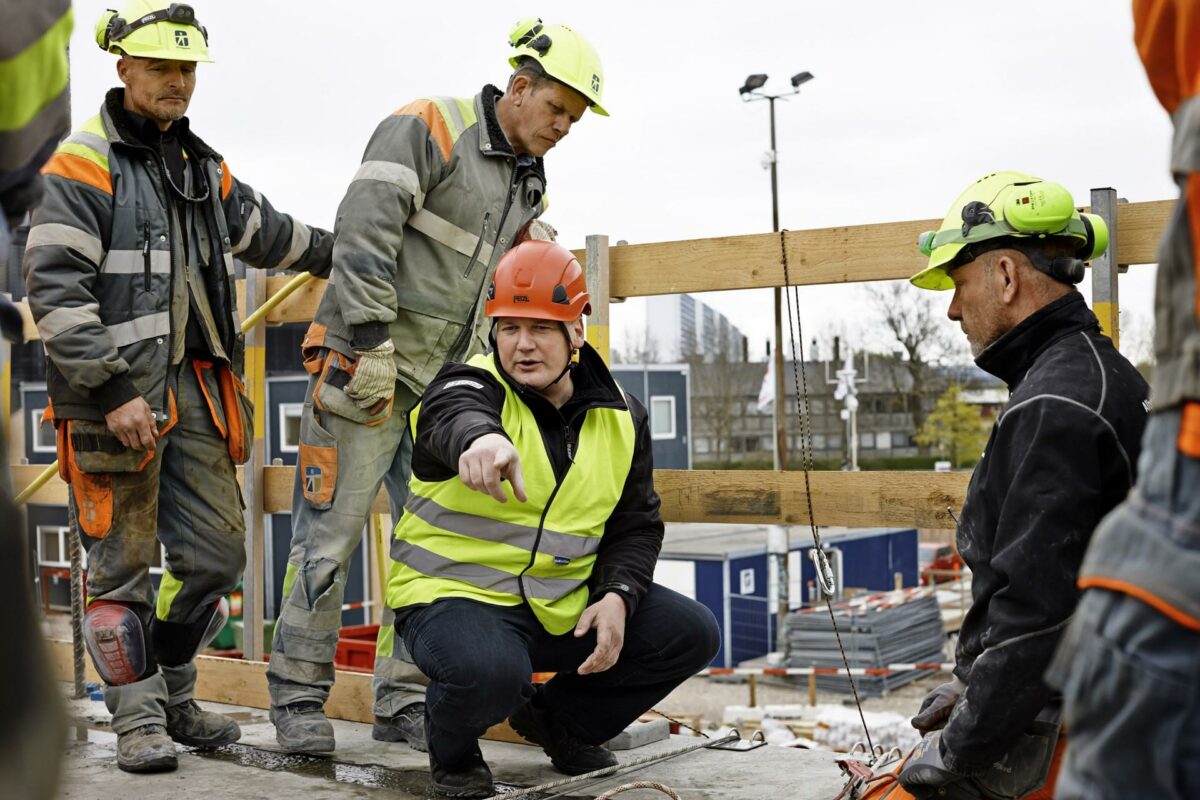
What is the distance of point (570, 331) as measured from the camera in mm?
3945

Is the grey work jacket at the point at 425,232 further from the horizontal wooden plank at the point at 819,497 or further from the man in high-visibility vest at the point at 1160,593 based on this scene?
the man in high-visibility vest at the point at 1160,593

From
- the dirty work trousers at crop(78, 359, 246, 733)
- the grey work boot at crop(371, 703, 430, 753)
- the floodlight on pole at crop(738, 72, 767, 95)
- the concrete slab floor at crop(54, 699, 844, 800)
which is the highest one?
the floodlight on pole at crop(738, 72, 767, 95)

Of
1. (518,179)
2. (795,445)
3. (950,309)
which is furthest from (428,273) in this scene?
(795,445)

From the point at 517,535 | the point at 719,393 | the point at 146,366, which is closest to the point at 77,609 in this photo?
the point at 146,366

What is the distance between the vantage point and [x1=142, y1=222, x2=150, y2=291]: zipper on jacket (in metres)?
4.30

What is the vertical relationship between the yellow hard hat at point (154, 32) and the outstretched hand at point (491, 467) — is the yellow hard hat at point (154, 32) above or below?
above

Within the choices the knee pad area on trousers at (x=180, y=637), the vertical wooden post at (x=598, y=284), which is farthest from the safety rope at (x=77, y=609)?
the vertical wooden post at (x=598, y=284)

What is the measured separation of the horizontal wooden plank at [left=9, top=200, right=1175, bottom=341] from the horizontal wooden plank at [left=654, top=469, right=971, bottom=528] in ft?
2.15

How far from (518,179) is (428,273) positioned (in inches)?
18.9

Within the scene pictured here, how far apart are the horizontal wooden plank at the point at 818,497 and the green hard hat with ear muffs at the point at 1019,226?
3.74 ft

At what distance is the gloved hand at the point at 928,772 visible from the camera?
9.62ft

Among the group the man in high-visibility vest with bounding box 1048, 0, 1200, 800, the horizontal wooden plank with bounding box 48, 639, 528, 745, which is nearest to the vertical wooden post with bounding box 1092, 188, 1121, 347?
the horizontal wooden plank with bounding box 48, 639, 528, 745

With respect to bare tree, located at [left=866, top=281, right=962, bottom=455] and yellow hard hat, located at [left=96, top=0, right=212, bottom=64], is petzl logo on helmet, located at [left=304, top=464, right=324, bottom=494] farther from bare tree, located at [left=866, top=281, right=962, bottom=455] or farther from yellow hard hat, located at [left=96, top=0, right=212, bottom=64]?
bare tree, located at [left=866, top=281, right=962, bottom=455]

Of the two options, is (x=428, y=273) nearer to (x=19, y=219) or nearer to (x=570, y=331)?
(x=570, y=331)
